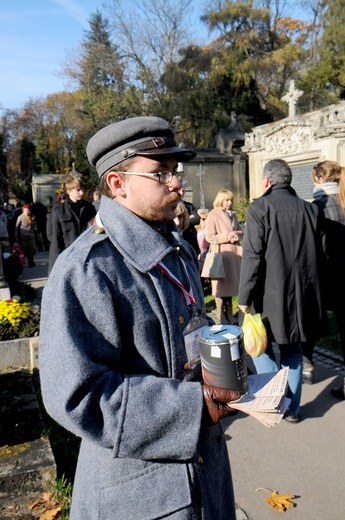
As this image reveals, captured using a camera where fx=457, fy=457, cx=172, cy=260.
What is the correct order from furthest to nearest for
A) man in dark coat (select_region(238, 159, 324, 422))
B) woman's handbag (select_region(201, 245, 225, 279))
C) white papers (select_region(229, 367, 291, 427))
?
woman's handbag (select_region(201, 245, 225, 279)), man in dark coat (select_region(238, 159, 324, 422)), white papers (select_region(229, 367, 291, 427))

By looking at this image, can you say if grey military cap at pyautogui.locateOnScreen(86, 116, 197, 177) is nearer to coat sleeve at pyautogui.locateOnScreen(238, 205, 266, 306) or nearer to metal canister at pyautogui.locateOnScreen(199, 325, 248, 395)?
metal canister at pyautogui.locateOnScreen(199, 325, 248, 395)

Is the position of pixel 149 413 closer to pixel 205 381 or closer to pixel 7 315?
pixel 205 381

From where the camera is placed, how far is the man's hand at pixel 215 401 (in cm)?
139

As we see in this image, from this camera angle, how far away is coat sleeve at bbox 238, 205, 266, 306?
3.86 m

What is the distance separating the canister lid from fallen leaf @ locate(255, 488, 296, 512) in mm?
2093

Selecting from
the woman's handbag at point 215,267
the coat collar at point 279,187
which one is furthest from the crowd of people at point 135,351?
the woman's handbag at point 215,267

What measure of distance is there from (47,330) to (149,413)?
0.39 metres

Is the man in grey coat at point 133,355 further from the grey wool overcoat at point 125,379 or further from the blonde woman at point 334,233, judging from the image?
the blonde woman at point 334,233

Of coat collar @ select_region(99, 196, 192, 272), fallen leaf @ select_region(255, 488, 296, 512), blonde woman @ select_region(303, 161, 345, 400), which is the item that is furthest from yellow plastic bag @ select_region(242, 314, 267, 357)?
coat collar @ select_region(99, 196, 192, 272)

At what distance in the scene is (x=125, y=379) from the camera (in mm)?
1338

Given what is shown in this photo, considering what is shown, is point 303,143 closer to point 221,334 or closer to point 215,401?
point 221,334

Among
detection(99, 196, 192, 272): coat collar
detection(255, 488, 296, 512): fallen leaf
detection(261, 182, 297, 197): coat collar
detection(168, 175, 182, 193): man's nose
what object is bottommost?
detection(255, 488, 296, 512): fallen leaf

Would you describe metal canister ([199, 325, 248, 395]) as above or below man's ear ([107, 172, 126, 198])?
below

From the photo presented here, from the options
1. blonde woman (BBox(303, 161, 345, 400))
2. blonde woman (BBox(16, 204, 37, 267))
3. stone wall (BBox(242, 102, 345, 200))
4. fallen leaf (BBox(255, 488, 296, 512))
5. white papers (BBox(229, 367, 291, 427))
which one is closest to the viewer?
white papers (BBox(229, 367, 291, 427))
